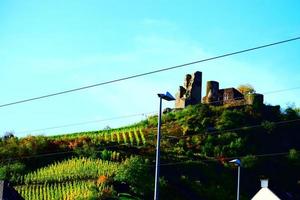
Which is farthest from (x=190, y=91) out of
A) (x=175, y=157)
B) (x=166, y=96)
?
(x=166, y=96)

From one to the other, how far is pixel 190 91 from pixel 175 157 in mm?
36015

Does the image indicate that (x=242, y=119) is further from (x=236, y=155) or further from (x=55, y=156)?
(x=55, y=156)

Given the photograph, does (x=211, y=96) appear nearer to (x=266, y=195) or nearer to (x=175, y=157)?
(x=175, y=157)

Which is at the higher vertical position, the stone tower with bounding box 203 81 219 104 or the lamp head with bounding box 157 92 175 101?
the stone tower with bounding box 203 81 219 104

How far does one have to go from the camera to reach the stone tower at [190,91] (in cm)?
10681

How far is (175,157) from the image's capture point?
238 feet

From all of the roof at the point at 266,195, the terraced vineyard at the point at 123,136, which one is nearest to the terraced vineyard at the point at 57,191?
the roof at the point at 266,195

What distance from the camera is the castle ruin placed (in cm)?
10009

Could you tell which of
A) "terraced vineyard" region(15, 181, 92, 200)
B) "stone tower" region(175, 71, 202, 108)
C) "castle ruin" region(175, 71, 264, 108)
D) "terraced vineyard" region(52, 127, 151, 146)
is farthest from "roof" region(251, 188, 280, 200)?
"stone tower" region(175, 71, 202, 108)

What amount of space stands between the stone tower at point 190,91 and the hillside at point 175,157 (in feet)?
18.1

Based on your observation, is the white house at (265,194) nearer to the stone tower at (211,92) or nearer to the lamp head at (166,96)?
the lamp head at (166,96)

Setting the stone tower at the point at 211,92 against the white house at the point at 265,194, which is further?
the stone tower at the point at 211,92

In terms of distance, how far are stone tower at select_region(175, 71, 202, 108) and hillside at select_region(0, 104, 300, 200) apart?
5.53 metres

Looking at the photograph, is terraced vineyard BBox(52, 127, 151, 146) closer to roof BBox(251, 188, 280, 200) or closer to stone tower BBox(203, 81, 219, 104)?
stone tower BBox(203, 81, 219, 104)
